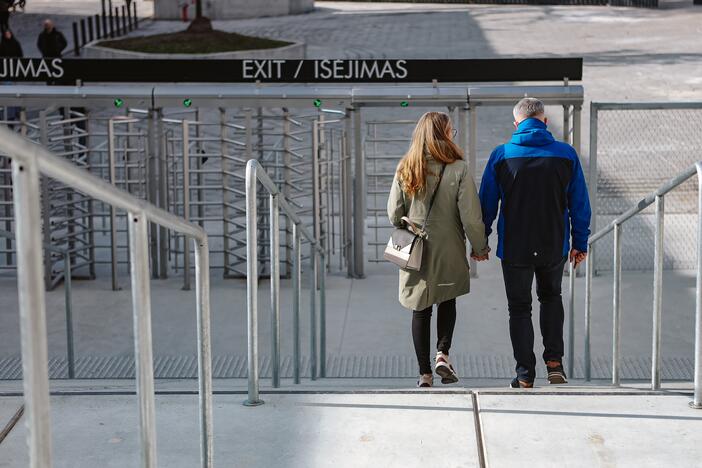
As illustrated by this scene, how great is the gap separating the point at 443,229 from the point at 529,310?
669mm

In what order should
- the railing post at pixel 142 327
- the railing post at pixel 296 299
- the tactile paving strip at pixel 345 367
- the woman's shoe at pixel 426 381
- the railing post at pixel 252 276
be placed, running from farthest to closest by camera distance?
the tactile paving strip at pixel 345 367 < the railing post at pixel 296 299 < the woman's shoe at pixel 426 381 < the railing post at pixel 252 276 < the railing post at pixel 142 327

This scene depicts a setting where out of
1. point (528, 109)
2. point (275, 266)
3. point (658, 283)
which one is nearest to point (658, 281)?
point (658, 283)

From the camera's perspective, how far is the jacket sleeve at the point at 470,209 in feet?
18.8

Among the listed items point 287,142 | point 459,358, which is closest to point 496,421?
point 459,358

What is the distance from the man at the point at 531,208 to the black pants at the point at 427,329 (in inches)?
13.7

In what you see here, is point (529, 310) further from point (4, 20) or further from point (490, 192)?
point (4, 20)

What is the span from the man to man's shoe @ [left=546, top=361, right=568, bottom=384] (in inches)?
7.6

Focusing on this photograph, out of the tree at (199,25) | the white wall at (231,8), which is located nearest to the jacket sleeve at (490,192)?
the tree at (199,25)

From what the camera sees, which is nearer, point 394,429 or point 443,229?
point 394,429

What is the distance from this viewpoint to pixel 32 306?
2178 mm

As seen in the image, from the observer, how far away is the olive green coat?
5.74 metres

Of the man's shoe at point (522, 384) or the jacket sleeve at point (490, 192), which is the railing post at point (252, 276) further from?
the man's shoe at point (522, 384)

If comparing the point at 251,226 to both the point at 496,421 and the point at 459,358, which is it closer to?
the point at 496,421

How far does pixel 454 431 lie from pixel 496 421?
21 cm
